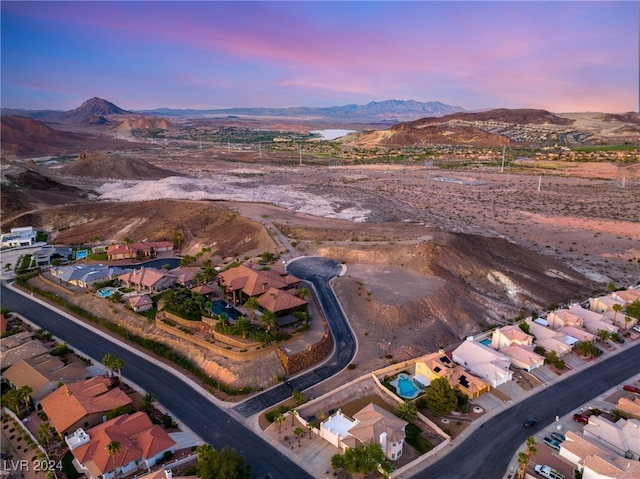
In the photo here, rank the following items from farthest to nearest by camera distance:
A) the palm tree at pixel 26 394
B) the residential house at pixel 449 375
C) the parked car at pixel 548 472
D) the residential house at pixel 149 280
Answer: the residential house at pixel 149 280 → the residential house at pixel 449 375 → the palm tree at pixel 26 394 → the parked car at pixel 548 472

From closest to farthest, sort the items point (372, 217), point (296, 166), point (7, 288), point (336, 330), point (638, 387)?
point (638, 387) < point (336, 330) < point (7, 288) < point (372, 217) < point (296, 166)

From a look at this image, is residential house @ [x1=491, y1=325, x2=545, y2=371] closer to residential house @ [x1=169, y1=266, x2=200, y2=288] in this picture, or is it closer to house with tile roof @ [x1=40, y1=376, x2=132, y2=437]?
house with tile roof @ [x1=40, y1=376, x2=132, y2=437]

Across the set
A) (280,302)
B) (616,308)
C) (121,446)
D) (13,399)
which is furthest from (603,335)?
(13,399)

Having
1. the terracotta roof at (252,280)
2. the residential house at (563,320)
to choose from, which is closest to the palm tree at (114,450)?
the terracotta roof at (252,280)

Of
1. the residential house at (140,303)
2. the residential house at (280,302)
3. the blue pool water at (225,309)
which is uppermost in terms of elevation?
the residential house at (280,302)

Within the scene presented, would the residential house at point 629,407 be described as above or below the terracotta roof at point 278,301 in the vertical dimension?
below

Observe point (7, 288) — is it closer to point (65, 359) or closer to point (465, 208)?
point (65, 359)

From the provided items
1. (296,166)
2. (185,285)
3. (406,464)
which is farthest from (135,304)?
(296,166)

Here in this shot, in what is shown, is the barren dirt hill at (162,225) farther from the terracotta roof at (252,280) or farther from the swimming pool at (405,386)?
the swimming pool at (405,386)
